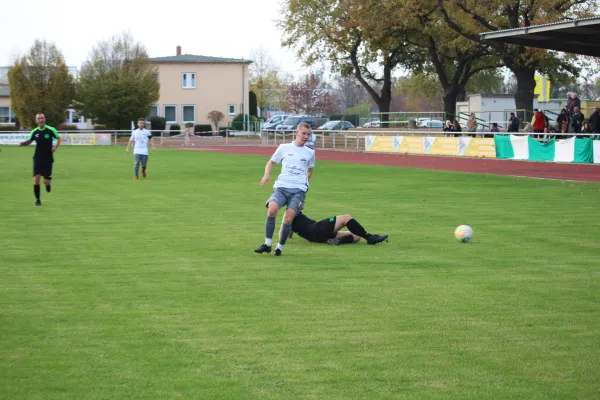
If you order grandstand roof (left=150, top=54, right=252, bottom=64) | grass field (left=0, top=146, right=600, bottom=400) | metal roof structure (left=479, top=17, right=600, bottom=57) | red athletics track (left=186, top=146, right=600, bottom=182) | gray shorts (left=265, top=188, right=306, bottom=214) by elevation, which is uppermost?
grandstand roof (left=150, top=54, right=252, bottom=64)

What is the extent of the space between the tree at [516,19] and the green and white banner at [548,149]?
332 inches

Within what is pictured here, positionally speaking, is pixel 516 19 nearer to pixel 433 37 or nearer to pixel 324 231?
pixel 433 37

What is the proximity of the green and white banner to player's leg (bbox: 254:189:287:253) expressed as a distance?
2260cm

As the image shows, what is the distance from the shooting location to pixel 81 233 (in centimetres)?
1388

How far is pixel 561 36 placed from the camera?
26.5m

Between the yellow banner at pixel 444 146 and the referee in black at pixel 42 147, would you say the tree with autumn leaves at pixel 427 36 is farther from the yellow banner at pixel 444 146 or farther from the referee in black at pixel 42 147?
the referee in black at pixel 42 147

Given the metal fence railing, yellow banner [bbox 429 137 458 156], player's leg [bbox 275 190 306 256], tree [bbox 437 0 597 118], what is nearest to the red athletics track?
yellow banner [bbox 429 137 458 156]

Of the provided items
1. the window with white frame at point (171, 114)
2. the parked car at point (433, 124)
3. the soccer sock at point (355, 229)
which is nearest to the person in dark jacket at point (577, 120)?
the parked car at point (433, 124)

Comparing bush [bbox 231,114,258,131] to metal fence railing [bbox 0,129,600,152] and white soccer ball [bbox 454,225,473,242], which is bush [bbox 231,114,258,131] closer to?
metal fence railing [bbox 0,129,600,152]

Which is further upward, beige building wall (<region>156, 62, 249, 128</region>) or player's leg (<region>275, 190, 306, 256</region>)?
beige building wall (<region>156, 62, 249, 128</region>)

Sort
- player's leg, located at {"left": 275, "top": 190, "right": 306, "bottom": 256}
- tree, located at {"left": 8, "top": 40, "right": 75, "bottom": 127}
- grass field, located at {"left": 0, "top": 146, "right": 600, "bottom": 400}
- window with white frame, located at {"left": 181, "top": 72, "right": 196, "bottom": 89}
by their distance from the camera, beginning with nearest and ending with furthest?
grass field, located at {"left": 0, "top": 146, "right": 600, "bottom": 400} < player's leg, located at {"left": 275, "top": 190, "right": 306, "bottom": 256} < tree, located at {"left": 8, "top": 40, "right": 75, "bottom": 127} < window with white frame, located at {"left": 181, "top": 72, "right": 196, "bottom": 89}

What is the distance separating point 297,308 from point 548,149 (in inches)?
1095

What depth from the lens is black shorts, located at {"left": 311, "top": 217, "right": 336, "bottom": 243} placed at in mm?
12281

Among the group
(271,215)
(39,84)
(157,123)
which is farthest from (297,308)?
(157,123)
